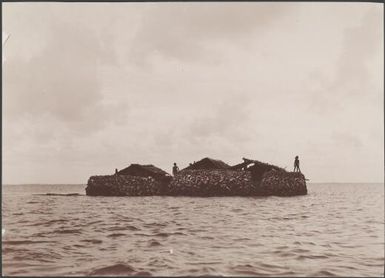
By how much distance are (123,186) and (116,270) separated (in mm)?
33359

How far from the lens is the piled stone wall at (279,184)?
40.1 metres

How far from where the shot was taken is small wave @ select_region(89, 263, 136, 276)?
7605 mm

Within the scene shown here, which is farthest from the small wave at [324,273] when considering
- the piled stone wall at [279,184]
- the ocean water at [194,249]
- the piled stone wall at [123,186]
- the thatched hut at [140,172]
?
the thatched hut at [140,172]

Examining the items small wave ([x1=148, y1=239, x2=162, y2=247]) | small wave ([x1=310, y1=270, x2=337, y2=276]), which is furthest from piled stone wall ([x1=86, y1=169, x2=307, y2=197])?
small wave ([x1=310, y1=270, x2=337, y2=276])

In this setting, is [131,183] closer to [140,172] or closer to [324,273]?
[140,172]

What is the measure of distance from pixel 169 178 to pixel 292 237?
3248cm

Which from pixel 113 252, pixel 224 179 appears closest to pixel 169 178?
pixel 224 179

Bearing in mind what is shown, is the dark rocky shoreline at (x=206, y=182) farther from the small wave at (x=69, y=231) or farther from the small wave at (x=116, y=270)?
the small wave at (x=116, y=270)

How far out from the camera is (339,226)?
13906 mm

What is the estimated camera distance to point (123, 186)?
4062 cm

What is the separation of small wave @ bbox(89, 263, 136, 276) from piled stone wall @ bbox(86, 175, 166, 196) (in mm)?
32760

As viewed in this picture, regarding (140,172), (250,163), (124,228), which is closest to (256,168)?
(250,163)

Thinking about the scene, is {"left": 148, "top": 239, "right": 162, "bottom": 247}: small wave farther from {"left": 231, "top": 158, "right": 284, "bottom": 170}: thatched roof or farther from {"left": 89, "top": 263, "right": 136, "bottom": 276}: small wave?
{"left": 231, "top": 158, "right": 284, "bottom": 170}: thatched roof

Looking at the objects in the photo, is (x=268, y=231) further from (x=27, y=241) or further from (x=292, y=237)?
(x=27, y=241)
